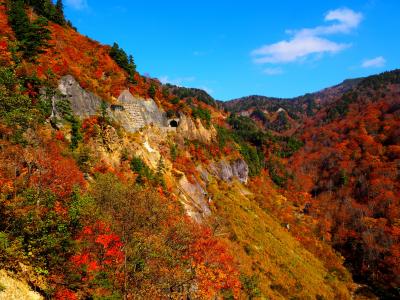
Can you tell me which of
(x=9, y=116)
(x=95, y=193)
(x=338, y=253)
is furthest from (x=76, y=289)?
(x=338, y=253)

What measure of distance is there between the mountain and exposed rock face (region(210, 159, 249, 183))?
2.14ft

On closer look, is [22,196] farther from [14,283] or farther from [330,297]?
[330,297]

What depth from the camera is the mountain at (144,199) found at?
68.3 ft

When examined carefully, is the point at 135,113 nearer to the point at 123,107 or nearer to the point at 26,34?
the point at 123,107

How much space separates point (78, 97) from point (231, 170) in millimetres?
53153

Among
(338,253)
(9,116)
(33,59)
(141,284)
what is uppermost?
(33,59)

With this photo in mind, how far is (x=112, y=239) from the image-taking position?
2338 centimetres

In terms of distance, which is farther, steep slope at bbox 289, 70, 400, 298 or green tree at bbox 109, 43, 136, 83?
steep slope at bbox 289, 70, 400, 298

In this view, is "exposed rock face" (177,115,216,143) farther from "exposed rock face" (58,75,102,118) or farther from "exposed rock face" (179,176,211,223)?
"exposed rock face" (58,75,102,118)

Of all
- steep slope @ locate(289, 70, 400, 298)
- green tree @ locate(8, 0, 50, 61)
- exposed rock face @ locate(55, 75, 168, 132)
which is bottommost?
steep slope @ locate(289, 70, 400, 298)

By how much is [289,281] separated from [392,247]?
4649cm

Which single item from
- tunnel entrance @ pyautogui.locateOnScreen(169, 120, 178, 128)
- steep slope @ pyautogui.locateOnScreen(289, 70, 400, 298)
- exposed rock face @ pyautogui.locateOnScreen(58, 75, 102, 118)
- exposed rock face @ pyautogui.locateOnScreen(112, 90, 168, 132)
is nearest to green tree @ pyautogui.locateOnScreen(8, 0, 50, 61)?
exposed rock face @ pyautogui.locateOnScreen(58, 75, 102, 118)

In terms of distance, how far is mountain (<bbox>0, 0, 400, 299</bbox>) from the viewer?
20.8 m

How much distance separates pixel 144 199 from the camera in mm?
28484
